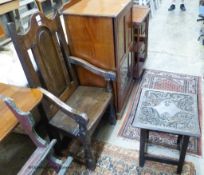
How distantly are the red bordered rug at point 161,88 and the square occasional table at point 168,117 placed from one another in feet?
1.04

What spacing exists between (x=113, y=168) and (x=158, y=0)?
4.41 m

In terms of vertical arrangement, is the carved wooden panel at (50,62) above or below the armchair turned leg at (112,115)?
above

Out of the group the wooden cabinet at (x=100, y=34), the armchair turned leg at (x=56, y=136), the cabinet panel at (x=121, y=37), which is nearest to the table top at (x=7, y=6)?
the wooden cabinet at (x=100, y=34)

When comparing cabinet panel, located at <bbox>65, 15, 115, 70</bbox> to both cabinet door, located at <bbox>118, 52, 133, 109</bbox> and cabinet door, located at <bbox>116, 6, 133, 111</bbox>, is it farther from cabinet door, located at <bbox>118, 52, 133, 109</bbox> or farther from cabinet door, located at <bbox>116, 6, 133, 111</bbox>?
cabinet door, located at <bbox>118, 52, 133, 109</bbox>

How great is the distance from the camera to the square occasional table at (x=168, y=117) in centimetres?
140

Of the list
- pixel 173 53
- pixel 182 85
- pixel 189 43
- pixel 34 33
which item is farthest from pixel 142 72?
pixel 34 33

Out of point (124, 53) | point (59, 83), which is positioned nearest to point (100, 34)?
point (124, 53)

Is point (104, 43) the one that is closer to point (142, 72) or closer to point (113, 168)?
point (113, 168)

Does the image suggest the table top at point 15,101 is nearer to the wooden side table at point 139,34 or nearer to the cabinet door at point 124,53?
the cabinet door at point 124,53

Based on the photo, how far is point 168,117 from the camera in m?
1.49

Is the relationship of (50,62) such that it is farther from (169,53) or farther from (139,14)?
(169,53)

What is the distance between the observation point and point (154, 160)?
5.43ft

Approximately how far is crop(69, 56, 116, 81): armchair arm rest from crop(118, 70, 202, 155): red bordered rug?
55 cm

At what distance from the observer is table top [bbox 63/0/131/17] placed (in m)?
1.64
